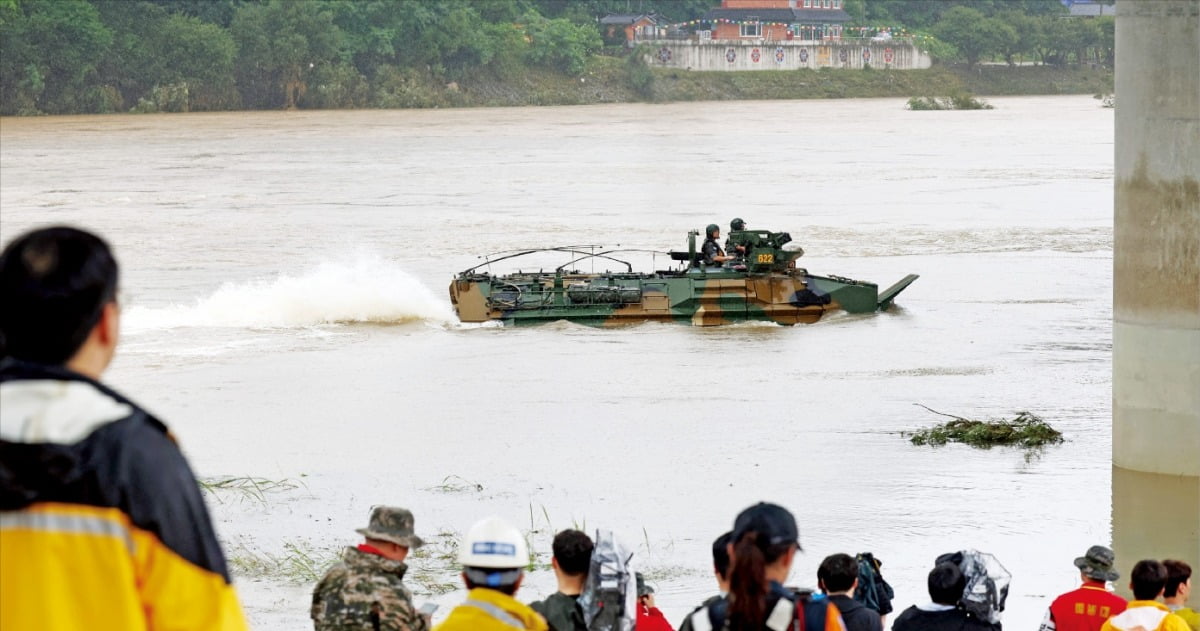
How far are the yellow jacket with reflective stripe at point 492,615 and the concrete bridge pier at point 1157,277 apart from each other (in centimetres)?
1010

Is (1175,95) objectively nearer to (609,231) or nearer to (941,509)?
(941,509)

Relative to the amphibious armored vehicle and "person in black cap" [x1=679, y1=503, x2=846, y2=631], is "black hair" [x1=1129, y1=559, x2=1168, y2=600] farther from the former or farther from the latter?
the amphibious armored vehicle

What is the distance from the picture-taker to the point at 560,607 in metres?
5.52

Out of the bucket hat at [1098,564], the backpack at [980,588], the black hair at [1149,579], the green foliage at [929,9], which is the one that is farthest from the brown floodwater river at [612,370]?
the green foliage at [929,9]

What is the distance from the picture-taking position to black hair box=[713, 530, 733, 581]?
4.77 metres

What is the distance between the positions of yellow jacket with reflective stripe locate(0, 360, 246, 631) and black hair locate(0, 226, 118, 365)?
116 millimetres

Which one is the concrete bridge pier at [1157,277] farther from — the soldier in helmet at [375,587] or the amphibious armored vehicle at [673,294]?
the amphibious armored vehicle at [673,294]

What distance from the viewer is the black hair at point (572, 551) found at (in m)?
5.58

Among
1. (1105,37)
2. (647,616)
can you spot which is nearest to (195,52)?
(1105,37)

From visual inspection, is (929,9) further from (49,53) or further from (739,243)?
(739,243)

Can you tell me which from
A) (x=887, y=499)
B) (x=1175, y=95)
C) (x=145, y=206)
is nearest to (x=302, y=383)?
(x=887, y=499)

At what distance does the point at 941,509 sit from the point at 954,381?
8.86 m

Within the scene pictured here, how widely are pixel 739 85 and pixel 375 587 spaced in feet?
411

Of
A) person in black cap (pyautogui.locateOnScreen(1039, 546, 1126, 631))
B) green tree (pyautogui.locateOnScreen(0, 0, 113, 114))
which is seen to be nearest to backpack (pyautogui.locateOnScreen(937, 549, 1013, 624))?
person in black cap (pyautogui.locateOnScreen(1039, 546, 1126, 631))
